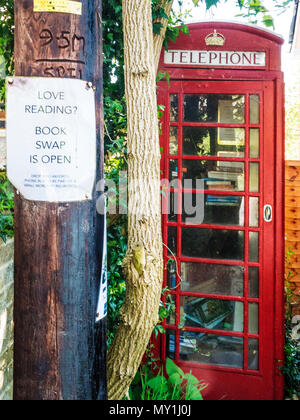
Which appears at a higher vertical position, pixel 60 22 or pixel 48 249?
pixel 60 22

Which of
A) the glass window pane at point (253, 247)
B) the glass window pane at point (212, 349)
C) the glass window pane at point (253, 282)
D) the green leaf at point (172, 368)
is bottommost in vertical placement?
the green leaf at point (172, 368)

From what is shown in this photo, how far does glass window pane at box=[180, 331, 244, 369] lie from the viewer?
3.01m

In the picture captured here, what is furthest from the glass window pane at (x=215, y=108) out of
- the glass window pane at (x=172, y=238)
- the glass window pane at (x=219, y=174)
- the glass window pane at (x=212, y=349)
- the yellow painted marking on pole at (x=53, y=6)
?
the yellow painted marking on pole at (x=53, y=6)

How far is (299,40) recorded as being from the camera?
5.44 metres

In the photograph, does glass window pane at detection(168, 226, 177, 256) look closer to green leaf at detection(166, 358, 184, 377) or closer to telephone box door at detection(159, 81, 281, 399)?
telephone box door at detection(159, 81, 281, 399)

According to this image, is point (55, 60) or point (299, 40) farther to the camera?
point (299, 40)

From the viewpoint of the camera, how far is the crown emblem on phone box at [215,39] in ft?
9.22

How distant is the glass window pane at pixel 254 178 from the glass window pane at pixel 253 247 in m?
0.34

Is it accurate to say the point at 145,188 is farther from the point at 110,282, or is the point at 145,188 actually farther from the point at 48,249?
the point at 110,282

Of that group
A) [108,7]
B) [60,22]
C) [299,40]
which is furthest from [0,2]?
[299,40]

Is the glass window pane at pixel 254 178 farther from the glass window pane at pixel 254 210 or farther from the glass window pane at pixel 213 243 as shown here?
the glass window pane at pixel 213 243
